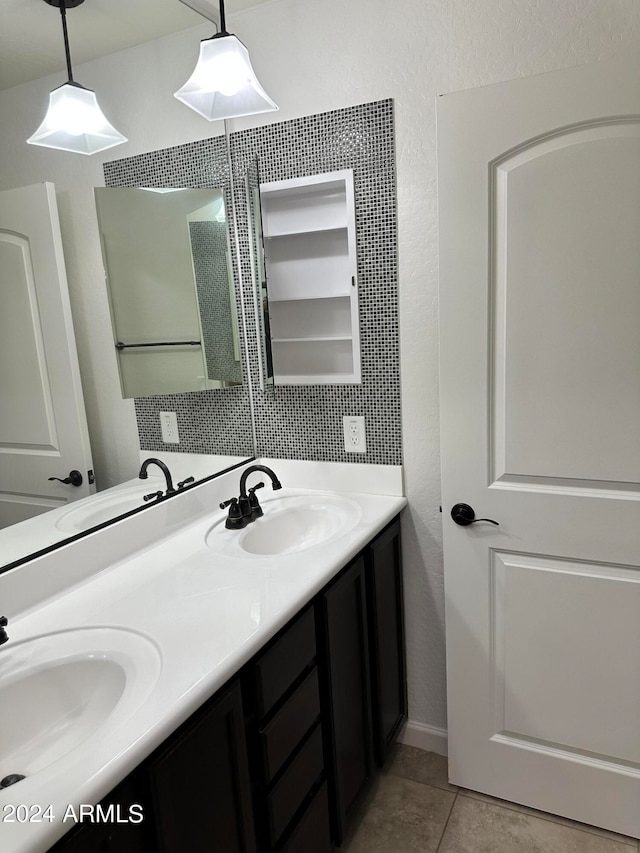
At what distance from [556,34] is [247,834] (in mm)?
2131

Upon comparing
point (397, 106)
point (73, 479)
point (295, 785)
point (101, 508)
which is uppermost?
point (397, 106)

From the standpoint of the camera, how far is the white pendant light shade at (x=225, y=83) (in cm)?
166

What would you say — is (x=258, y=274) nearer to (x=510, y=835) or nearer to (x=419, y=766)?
(x=419, y=766)

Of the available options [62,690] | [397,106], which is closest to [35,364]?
[62,690]

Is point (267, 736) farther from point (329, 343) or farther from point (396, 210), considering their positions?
point (396, 210)

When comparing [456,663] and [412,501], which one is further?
[412,501]

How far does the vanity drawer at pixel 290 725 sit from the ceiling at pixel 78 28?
5.07 feet

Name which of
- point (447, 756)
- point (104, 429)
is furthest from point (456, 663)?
point (104, 429)

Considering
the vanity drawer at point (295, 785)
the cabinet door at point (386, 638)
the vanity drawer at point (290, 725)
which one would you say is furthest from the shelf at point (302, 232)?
the vanity drawer at point (295, 785)

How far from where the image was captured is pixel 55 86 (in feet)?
4.70

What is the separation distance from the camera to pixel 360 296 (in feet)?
6.52

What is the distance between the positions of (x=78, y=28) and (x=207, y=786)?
1.81 meters

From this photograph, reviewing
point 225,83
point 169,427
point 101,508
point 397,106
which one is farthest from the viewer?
point 169,427

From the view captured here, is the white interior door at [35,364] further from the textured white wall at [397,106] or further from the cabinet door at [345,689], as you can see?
the cabinet door at [345,689]
